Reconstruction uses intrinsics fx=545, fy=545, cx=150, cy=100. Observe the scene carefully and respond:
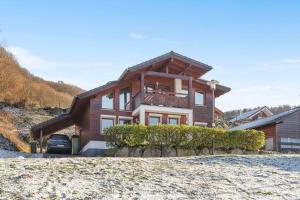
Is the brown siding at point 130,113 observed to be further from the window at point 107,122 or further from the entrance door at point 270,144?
the entrance door at point 270,144

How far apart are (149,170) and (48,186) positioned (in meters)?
4.11

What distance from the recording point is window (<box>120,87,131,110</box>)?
116 ft

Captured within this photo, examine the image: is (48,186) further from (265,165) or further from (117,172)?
(265,165)

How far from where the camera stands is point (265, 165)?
2119 cm

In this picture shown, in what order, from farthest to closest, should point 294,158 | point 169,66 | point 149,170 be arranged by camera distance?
point 169,66
point 294,158
point 149,170

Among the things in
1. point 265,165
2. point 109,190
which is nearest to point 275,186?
point 265,165

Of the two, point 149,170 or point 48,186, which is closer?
point 48,186

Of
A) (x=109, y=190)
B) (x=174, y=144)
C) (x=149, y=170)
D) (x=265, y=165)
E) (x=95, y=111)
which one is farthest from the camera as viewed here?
(x=95, y=111)

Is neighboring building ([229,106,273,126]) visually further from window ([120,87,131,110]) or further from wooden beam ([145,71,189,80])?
window ([120,87,131,110])

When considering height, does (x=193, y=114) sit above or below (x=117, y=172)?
above

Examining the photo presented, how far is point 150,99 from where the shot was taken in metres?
34.2

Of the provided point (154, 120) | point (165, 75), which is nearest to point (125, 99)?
point (154, 120)

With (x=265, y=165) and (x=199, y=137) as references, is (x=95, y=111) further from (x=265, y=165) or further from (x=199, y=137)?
(x=265, y=165)

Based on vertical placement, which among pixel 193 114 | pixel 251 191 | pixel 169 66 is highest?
pixel 169 66
